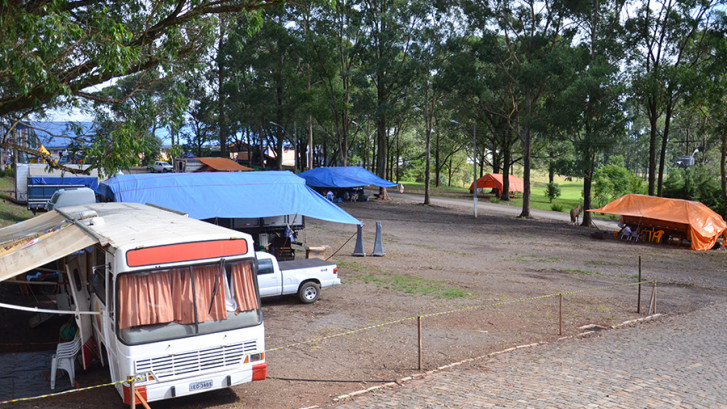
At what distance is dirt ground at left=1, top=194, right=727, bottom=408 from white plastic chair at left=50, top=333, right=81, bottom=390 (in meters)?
0.45

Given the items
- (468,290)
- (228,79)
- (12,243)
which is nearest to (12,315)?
(12,243)

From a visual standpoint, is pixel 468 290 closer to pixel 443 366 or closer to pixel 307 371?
pixel 443 366

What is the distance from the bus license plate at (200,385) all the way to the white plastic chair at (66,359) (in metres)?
2.59

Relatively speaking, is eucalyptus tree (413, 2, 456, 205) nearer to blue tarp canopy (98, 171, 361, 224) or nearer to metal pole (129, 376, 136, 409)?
blue tarp canopy (98, 171, 361, 224)

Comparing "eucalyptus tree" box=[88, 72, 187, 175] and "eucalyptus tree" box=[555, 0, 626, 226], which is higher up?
"eucalyptus tree" box=[555, 0, 626, 226]

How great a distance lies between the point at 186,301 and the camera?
8.63 m

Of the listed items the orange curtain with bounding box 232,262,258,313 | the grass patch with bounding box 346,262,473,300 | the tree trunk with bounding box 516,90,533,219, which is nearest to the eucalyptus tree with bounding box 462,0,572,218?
the tree trunk with bounding box 516,90,533,219

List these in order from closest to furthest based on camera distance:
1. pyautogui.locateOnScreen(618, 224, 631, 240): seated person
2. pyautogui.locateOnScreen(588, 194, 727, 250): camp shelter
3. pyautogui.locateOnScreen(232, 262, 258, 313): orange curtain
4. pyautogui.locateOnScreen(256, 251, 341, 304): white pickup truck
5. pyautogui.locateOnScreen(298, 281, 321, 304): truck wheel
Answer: pyautogui.locateOnScreen(232, 262, 258, 313): orange curtain, pyautogui.locateOnScreen(256, 251, 341, 304): white pickup truck, pyautogui.locateOnScreen(298, 281, 321, 304): truck wheel, pyautogui.locateOnScreen(588, 194, 727, 250): camp shelter, pyautogui.locateOnScreen(618, 224, 631, 240): seated person

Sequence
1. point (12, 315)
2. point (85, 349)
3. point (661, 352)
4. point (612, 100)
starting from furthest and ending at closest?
point (612, 100) < point (12, 315) < point (661, 352) < point (85, 349)

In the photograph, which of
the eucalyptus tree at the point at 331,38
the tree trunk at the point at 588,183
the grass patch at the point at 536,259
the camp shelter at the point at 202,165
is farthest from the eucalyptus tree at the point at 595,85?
the camp shelter at the point at 202,165

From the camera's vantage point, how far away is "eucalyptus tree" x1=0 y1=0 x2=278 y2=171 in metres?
10.8

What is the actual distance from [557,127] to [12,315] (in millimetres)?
32108

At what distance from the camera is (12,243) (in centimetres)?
1059

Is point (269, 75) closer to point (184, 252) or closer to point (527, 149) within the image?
point (527, 149)
